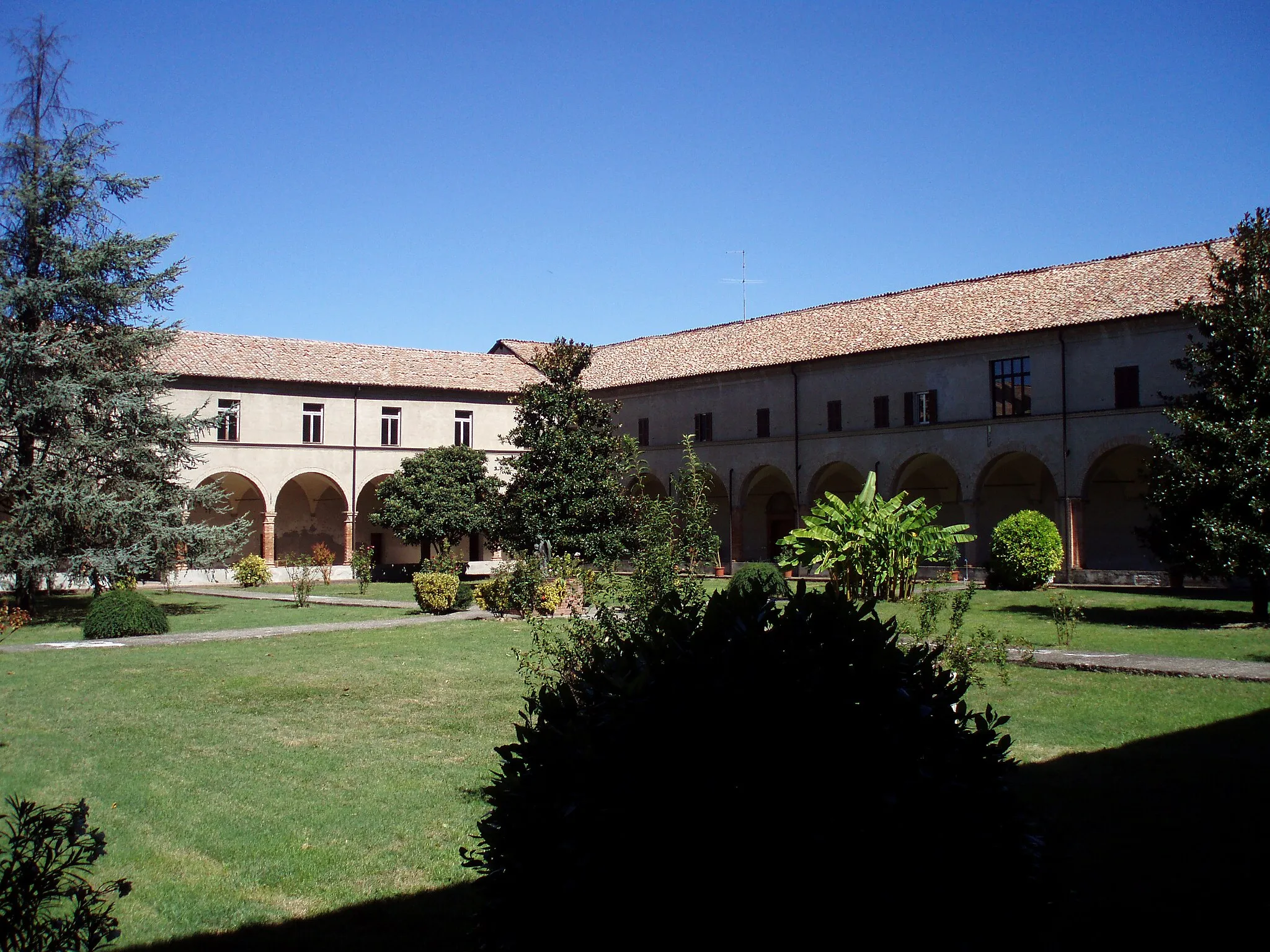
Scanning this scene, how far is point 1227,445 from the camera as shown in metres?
17.4

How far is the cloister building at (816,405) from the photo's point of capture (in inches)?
1227

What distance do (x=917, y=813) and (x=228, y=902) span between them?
3.89 meters

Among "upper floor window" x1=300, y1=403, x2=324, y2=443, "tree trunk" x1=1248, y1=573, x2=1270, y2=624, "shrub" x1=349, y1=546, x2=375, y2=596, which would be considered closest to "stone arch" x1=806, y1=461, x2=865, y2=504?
"shrub" x1=349, y1=546, x2=375, y2=596

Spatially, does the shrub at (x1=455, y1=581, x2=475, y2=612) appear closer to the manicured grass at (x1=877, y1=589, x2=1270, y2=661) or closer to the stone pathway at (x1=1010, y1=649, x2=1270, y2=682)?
the manicured grass at (x1=877, y1=589, x2=1270, y2=661)

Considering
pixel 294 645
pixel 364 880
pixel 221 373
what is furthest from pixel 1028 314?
pixel 364 880

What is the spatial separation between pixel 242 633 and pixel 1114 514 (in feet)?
88.0

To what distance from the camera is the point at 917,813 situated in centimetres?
283

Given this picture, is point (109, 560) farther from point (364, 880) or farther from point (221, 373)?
point (364, 880)

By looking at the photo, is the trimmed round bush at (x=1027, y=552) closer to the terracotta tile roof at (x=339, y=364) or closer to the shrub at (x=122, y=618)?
the shrub at (x=122, y=618)

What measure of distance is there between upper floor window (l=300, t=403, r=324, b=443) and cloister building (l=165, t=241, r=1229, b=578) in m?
0.08

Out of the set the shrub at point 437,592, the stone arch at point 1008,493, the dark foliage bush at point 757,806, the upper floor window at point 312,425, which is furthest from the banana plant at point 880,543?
the upper floor window at point 312,425

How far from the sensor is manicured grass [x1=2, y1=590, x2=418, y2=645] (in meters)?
19.6

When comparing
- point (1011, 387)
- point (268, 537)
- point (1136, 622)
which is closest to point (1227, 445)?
point (1136, 622)

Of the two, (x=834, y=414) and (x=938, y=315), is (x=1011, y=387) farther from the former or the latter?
(x=834, y=414)
